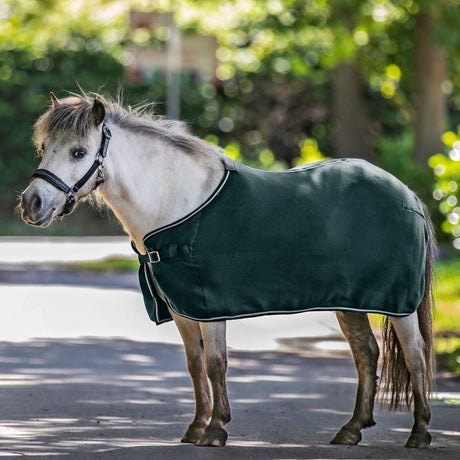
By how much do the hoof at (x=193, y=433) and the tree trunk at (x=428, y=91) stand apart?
55.1 ft

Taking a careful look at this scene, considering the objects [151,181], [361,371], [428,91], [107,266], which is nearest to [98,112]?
[151,181]

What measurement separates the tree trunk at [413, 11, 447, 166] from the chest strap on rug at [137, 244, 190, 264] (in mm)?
16925

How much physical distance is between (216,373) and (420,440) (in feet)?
3.99

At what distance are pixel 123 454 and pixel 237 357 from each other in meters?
4.85

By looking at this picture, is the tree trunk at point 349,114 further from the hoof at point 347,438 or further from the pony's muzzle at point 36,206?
the pony's muzzle at point 36,206

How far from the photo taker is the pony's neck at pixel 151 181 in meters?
7.60

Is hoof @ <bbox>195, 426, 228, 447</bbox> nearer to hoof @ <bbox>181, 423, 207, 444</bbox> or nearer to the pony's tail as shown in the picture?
hoof @ <bbox>181, 423, 207, 444</bbox>

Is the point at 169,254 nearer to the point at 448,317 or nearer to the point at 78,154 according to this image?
the point at 78,154

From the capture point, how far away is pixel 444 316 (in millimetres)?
14492

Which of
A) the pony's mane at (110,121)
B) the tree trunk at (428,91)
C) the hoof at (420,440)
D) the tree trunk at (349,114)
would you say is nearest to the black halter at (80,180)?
the pony's mane at (110,121)

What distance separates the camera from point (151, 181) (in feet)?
25.1

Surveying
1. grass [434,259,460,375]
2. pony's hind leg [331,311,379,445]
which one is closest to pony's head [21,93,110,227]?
pony's hind leg [331,311,379,445]

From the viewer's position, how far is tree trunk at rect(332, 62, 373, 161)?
25594 mm

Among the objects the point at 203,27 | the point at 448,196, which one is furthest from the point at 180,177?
the point at 203,27
